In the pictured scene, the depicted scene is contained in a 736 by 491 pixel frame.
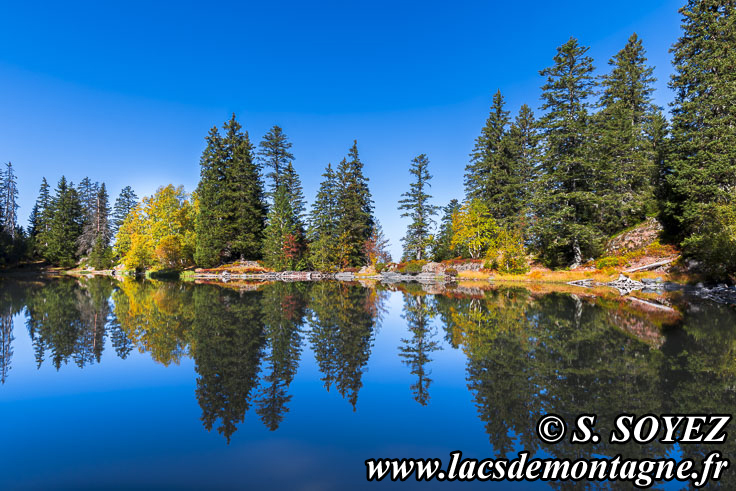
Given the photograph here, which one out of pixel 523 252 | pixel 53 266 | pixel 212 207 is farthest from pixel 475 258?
pixel 53 266

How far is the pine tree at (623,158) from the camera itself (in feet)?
96.8

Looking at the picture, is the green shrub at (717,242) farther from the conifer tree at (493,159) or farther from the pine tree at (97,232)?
the pine tree at (97,232)

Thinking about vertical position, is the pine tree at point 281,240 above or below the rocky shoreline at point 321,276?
above

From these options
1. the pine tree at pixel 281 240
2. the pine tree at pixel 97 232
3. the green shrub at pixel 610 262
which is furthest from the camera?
the pine tree at pixel 97 232

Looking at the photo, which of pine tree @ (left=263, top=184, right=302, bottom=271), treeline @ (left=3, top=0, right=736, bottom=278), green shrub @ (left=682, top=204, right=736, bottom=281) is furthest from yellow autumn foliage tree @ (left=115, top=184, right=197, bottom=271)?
green shrub @ (left=682, top=204, right=736, bottom=281)

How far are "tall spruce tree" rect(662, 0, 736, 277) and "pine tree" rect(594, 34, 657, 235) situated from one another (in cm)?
465

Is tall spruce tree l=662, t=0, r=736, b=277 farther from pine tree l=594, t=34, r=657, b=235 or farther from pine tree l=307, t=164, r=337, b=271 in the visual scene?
pine tree l=307, t=164, r=337, b=271

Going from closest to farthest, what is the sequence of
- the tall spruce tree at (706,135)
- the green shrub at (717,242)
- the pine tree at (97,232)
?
1. the green shrub at (717,242)
2. the tall spruce tree at (706,135)
3. the pine tree at (97,232)

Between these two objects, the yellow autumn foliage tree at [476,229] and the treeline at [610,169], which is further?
the yellow autumn foliage tree at [476,229]

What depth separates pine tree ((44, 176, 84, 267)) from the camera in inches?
2269

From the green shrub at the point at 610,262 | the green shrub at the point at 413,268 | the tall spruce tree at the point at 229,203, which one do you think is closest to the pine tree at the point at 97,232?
the tall spruce tree at the point at 229,203

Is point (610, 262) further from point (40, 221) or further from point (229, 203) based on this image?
point (40, 221)

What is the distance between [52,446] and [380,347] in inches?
249

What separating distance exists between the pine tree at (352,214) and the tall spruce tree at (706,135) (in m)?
29.6
